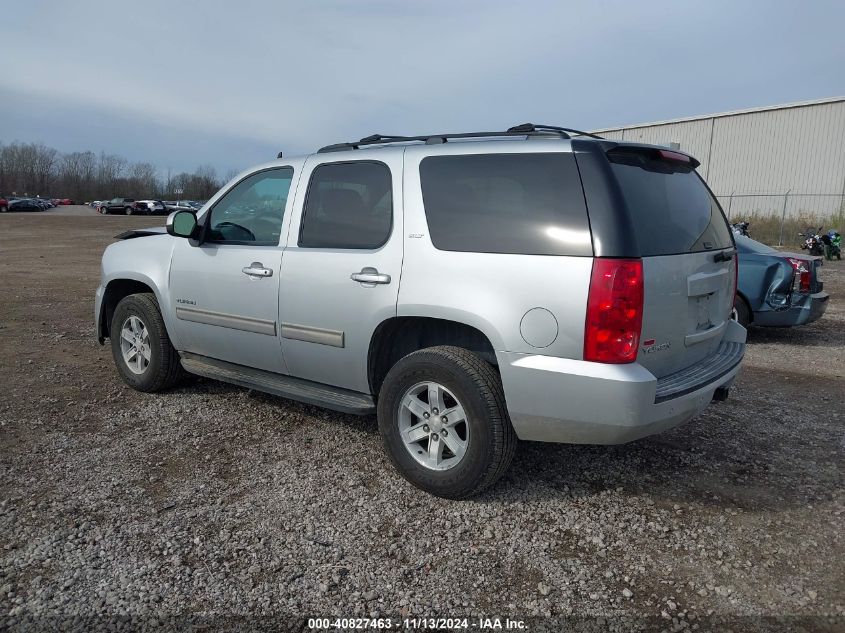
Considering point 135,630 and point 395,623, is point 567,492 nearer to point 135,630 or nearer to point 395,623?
point 395,623

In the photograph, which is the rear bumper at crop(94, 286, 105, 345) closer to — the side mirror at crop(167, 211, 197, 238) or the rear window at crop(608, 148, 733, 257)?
the side mirror at crop(167, 211, 197, 238)

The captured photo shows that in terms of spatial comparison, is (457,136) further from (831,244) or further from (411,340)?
(831,244)

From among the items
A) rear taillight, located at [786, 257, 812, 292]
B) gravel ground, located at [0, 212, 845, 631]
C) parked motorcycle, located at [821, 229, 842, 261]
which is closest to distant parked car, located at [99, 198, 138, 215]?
parked motorcycle, located at [821, 229, 842, 261]

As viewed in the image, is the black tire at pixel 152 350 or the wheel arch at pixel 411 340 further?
the black tire at pixel 152 350

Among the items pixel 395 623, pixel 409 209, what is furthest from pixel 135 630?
pixel 409 209

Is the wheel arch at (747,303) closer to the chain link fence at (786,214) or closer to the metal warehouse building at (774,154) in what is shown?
the chain link fence at (786,214)

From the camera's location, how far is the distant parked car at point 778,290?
773 cm

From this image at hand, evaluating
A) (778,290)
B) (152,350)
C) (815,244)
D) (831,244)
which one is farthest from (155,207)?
(778,290)

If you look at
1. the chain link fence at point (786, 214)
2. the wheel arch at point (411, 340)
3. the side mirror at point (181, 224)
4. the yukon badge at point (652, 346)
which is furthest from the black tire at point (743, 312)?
the chain link fence at point (786, 214)

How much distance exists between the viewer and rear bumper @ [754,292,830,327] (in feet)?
25.5

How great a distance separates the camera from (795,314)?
7.77m

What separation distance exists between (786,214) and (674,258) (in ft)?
89.9

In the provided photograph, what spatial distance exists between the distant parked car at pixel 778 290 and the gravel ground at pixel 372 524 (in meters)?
2.80

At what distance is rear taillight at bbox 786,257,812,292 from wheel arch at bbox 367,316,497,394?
5.74 metres
